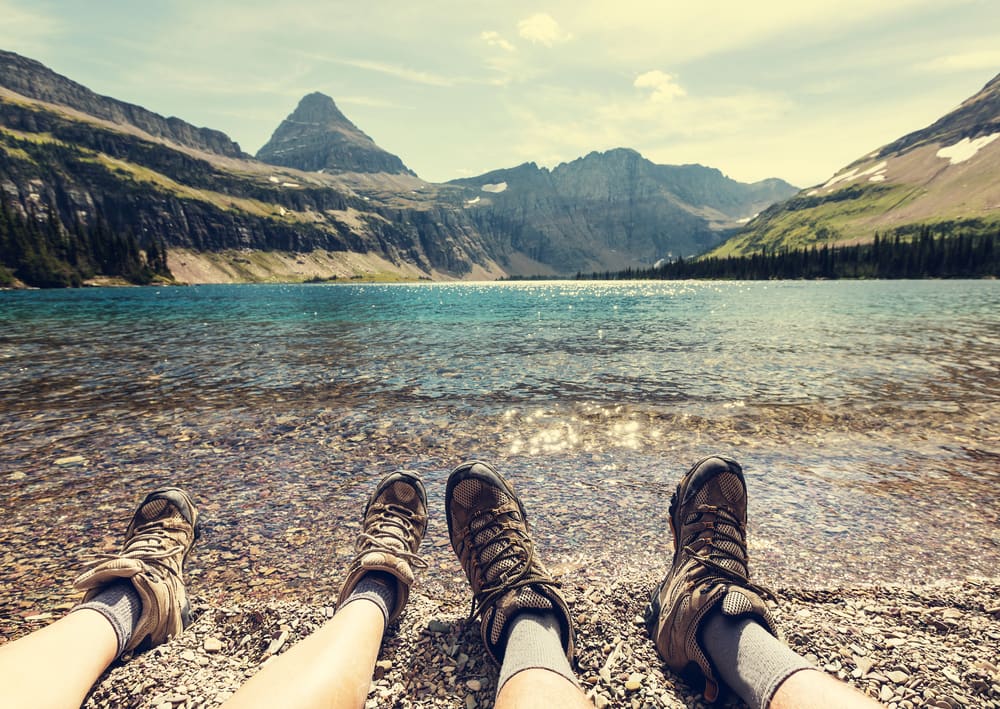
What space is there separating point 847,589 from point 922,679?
4.33 feet

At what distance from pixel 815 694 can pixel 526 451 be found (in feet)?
20.9

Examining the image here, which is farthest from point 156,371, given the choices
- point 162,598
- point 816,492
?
point 816,492

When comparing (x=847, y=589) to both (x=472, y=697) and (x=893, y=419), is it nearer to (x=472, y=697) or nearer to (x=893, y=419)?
(x=472, y=697)

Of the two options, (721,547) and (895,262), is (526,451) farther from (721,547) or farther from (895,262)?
(895,262)

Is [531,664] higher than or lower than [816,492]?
higher

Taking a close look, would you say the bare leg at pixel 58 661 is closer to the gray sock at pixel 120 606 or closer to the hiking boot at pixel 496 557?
the gray sock at pixel 120 606

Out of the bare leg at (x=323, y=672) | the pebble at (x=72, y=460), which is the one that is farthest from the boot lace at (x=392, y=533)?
the pebble at (x=72, y=460)

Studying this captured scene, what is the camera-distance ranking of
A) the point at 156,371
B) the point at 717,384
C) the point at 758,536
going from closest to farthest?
the point at 758,536
the point at 717,384
the point at 156,371

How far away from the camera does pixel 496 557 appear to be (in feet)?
15.4

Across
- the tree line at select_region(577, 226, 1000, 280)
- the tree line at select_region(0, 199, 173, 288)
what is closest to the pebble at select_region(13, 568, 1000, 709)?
the tree line at select_region(0, 199, 173, 288)

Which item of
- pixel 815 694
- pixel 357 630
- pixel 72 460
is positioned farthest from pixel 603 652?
pixel 72 460

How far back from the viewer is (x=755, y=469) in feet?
26.8

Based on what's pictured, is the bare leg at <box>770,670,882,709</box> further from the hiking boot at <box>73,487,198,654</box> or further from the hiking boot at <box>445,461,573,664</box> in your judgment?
the hiking boot at <box>73,487,198,654</box>

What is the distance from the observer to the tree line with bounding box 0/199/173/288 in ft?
375
